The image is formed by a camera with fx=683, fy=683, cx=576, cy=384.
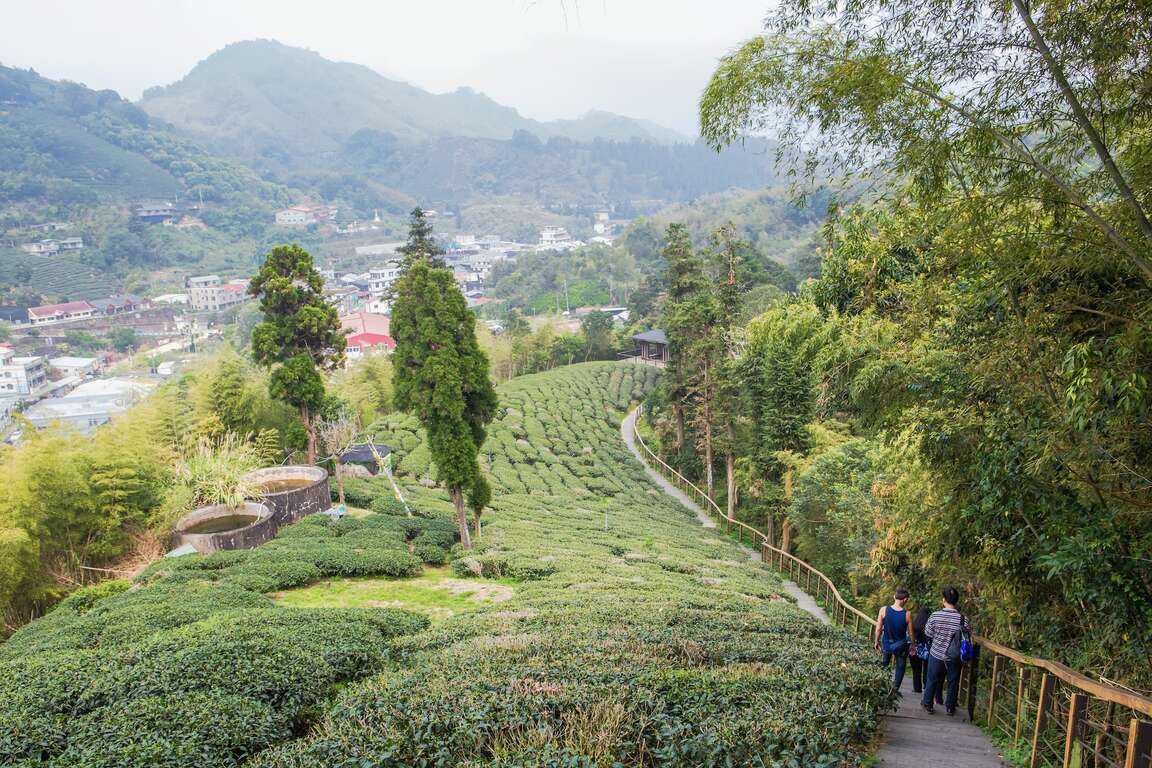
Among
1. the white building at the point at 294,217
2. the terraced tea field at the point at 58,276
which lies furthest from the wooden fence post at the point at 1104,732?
the white building at the point at 294,217

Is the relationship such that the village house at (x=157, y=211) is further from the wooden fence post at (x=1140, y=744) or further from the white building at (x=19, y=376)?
the wooden fence post at (x=1140, y=744)

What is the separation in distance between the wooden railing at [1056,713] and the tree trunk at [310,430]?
64.6 ft

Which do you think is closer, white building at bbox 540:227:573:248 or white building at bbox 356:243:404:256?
white building at bbox 356:243:404:256

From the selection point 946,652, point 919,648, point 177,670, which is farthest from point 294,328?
point 946,652

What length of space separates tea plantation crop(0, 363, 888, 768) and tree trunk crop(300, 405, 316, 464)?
7.57m

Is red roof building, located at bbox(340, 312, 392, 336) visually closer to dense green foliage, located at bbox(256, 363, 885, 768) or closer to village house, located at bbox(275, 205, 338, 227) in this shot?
dense green foliage, located at bbox(256, 363, 885, 768)

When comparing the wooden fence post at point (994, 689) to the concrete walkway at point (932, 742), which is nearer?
the concrete walkway at point (932, 742)

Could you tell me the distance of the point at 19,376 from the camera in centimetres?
6244

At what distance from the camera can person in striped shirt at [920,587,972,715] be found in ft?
23.6

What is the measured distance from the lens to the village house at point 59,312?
281 feet

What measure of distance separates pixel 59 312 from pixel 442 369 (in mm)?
95199

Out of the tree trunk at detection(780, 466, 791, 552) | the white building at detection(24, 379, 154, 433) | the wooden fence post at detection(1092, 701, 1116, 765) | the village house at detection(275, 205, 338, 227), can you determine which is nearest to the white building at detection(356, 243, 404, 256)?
the village house at detection(275, 205, 338, 227)

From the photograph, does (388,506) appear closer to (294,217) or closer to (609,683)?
(609,683)

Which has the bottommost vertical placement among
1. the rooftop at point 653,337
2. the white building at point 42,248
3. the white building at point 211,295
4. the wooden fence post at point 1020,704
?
the wooden fence post at point 1020,704
